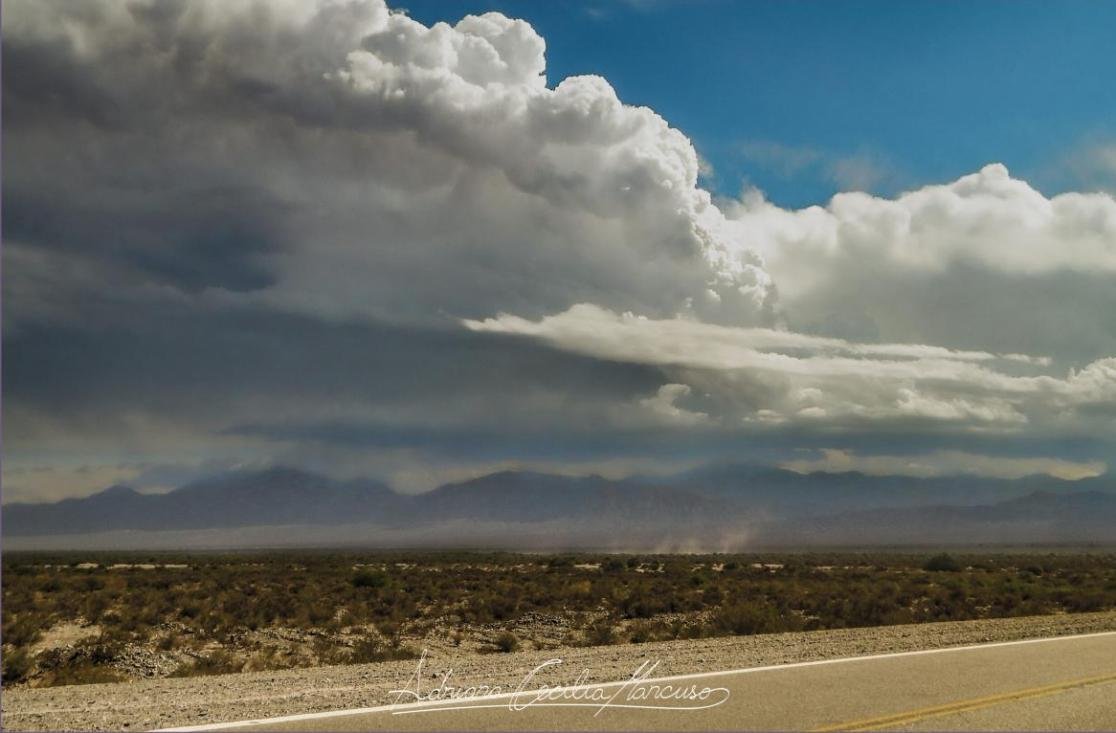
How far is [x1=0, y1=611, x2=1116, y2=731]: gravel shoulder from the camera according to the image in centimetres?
1105

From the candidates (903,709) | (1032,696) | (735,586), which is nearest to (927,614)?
(735,586)

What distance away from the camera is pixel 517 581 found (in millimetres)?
Result: 40719

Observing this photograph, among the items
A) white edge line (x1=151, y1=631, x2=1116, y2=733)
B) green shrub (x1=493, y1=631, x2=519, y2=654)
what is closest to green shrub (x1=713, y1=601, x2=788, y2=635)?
green shrub (x1=493, y1=631, x2=519, y2=654)

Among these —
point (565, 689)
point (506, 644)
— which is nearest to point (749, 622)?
point (506, 644)

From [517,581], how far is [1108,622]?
2443cm

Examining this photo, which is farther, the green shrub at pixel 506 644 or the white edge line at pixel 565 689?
the green shrub at pixel 506 644

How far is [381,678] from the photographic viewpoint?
14742 mm

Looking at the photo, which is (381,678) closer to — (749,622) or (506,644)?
(506,644)

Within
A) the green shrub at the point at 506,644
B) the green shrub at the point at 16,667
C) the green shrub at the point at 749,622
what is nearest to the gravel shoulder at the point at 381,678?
the green shrub at the point at 506,644

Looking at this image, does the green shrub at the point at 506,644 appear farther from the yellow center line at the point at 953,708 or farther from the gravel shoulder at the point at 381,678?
the yellow center line at the point at 953,708
